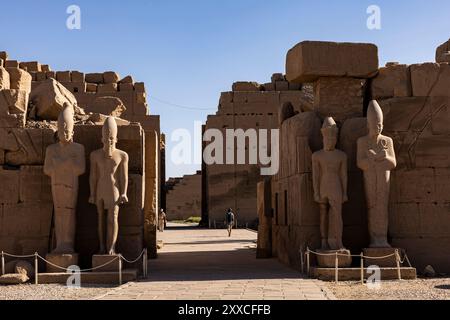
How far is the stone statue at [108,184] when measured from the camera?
9188 millimetres

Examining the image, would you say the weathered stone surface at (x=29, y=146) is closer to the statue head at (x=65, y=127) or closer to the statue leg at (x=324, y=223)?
the statue head at (x=65, y=127)

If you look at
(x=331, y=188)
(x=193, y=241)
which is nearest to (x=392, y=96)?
(x=331, y=188)

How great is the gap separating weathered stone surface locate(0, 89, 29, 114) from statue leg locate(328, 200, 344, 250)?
5578 millimetres

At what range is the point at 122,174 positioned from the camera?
30.5 feet

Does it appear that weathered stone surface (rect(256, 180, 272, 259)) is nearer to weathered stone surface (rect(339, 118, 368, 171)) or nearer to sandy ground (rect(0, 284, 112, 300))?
weathered stone surface (rect(339, 118, 368, 171))

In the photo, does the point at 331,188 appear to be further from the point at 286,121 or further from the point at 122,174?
the point at 122,174

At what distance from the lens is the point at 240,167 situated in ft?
88.2

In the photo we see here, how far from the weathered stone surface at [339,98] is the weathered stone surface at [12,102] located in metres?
5.27

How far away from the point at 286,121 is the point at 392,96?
6.56ft

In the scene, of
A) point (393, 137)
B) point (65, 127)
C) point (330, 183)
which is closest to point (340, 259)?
point (330, 183)

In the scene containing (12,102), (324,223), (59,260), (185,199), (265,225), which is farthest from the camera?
(185,199)

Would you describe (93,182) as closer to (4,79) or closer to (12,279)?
(12,279)

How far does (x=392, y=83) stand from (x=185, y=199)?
25.6 meters

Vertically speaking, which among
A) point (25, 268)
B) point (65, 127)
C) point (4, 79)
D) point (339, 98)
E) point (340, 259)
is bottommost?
point (25, 268)
